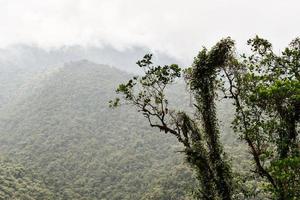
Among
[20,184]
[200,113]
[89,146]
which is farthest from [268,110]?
[89,146]

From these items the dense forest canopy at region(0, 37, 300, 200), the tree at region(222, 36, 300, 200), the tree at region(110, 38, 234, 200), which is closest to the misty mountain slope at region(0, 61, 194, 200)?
the dense forest canopy at region(0, 37, 300, 200)

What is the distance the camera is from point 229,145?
99.2 metres

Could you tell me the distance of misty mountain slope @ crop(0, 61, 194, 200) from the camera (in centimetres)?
9025

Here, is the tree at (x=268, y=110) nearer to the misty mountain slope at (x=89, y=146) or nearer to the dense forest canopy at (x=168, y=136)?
the dense forest canopy at (x=168, y=136)

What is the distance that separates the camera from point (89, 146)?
128625mm

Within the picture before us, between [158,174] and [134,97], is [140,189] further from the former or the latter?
[134,97]

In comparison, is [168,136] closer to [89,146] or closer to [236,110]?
[89,146]

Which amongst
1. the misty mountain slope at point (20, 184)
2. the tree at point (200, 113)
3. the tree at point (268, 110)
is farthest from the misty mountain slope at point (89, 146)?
the tree at point (268, 110)

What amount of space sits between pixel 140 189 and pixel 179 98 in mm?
102099

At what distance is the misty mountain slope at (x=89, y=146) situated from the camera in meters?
90.2

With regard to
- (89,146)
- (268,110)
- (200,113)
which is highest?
(89,146)

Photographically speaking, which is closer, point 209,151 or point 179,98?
point 209,151

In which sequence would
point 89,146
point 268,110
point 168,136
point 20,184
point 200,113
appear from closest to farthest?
point 268,110, point 200,113, point 20,184, point 89,146, point 168,136

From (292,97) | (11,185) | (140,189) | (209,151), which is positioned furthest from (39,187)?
(292,97)
